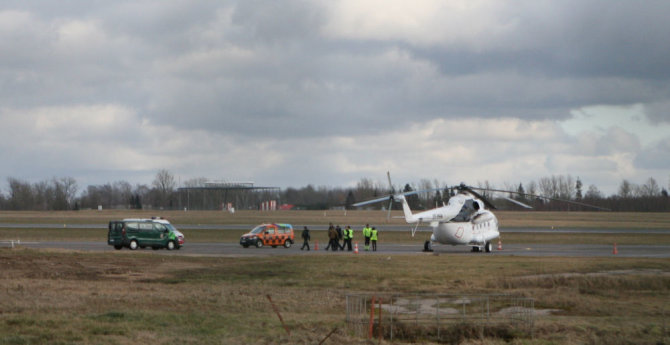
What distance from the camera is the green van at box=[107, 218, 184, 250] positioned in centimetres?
5066

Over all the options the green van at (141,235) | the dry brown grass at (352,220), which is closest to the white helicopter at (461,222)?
the green van at (141,235)

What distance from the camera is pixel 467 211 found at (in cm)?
5016

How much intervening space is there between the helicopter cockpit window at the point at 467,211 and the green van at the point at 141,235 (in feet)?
62.3

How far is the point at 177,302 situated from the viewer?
23.5m

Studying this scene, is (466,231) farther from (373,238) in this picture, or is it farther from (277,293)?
(277,293)

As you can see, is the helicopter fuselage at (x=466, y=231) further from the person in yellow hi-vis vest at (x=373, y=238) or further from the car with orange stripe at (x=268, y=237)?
the car with orange stripe at (x=268, y=237)

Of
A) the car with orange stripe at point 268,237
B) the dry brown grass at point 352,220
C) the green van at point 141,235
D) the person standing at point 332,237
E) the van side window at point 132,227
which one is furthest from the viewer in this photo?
the dry brown grass at point 352,220

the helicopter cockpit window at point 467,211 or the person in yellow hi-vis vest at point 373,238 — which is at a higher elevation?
the helicopter cockpit window at point 467,211

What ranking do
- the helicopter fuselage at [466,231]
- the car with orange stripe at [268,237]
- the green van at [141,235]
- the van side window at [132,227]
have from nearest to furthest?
the helicopter fuselage at [466,231]
the green van at [141,235]
the van side window at [132,227]
the car with orange stripe at [268,237]

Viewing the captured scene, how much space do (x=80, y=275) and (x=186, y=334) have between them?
51.3 feet

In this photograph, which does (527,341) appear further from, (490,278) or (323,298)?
(490,278)

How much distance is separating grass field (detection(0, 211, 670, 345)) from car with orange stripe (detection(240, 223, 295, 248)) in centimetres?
1319

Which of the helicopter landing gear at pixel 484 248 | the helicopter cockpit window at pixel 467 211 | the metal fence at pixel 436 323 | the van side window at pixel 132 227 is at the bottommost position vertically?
the metal fence at pixel 436 323

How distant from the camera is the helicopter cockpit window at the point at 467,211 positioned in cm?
4981
